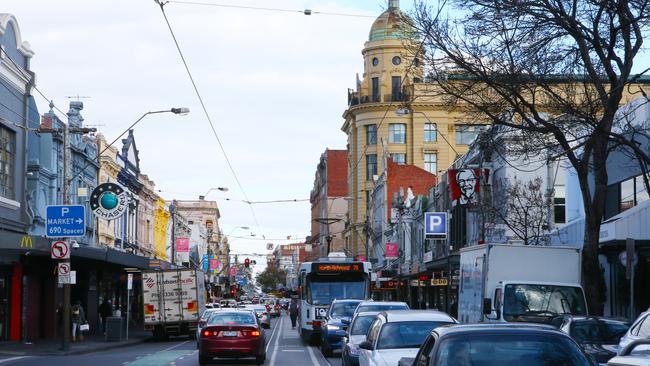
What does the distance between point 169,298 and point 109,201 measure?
233 inches

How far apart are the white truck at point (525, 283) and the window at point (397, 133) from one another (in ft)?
233

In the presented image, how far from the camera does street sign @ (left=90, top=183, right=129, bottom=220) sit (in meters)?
43.0

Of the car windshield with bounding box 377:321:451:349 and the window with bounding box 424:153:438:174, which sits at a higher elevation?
the window with bounding box 424:153:438:174

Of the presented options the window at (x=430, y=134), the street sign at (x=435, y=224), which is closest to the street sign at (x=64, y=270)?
the street sign at (x=435, y=224)

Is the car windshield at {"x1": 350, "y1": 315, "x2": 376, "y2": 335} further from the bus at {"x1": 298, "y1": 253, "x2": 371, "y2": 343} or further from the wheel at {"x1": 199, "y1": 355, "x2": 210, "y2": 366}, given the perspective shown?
the bus at {"x1": 298, "y1": 253, "x2": 371, "y2": 343}

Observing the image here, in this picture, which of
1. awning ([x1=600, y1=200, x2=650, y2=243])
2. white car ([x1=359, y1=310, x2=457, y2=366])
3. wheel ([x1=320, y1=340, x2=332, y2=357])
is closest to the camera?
white car ([x1=359, y1=310, x2=457, y2=366])

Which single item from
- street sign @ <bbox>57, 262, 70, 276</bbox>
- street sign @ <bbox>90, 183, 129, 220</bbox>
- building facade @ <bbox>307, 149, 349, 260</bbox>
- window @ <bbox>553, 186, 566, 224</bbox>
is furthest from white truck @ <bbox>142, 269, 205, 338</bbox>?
building facade @ <bbox>307, 149, 349, 260</bbox>

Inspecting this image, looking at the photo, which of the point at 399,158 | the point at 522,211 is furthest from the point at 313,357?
the point at 399,158

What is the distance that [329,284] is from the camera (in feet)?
133

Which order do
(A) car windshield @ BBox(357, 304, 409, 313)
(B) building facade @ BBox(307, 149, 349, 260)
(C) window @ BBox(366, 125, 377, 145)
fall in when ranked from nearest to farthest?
(A) car windshield @ BBox(357, 304, 409, 313) < (C) window @ BBox(366, 125, 377, 145) < (B) building facade @ BBox(307, 149, 349, 260)

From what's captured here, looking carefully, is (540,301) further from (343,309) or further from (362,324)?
(343,309)

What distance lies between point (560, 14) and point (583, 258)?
21.4 ft

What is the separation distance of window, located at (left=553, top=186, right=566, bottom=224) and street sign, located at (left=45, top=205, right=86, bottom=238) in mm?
22824

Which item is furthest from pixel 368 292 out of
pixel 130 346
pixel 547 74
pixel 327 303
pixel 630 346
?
pixel 630 346
